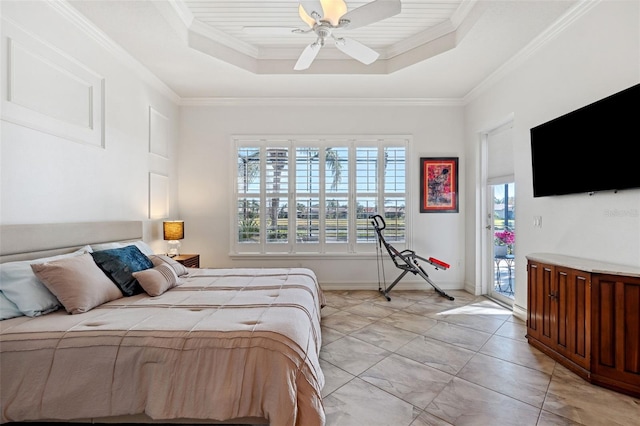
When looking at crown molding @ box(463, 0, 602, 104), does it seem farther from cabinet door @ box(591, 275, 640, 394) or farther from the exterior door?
cabinet door @ box(591, 275, 640, 394)

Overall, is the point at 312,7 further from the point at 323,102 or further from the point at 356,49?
the point at 323,102

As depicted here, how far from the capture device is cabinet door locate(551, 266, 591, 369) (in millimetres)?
2117

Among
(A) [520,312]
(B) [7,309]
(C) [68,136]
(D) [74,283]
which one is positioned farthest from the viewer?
(A) [520,312]

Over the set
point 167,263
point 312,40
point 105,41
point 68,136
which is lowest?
point 167,263

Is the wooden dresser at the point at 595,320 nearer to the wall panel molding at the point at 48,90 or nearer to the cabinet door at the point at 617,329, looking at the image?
the cabinet door at the point at 617,329

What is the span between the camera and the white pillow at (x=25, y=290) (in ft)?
5.78

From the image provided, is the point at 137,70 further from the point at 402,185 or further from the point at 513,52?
the point at 513,52

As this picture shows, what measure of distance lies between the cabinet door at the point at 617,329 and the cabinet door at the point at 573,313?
1.9 inches

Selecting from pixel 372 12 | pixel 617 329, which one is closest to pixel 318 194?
pixel 372 12

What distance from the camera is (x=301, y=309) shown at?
1.95 m

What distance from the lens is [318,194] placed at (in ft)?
15.2

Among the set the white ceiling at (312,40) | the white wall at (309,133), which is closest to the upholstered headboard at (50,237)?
the white wall at (309,133)

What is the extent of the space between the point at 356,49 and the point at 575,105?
2054mm

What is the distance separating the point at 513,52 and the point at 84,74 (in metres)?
4.43
